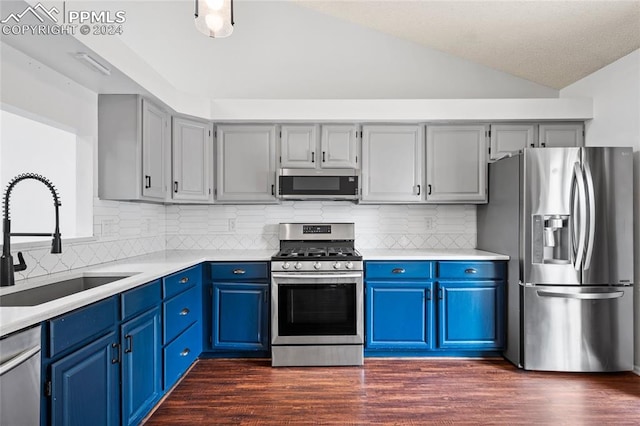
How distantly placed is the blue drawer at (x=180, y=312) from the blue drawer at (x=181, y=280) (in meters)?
0.05

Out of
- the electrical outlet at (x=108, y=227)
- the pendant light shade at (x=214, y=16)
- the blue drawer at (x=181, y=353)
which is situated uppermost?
the pendant light shade at (x=214, y=16)

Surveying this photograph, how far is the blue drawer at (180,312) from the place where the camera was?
8.48ft

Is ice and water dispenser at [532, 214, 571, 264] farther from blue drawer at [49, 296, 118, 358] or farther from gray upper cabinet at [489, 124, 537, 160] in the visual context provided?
blue drawer at [49, 296, 118, 358]

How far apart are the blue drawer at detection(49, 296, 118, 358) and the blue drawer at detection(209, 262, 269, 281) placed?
4.51 ft

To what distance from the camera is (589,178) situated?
298cm

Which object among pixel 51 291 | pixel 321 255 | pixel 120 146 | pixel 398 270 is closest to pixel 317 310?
pixel 321 255

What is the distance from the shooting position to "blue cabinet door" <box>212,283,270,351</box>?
129 inches

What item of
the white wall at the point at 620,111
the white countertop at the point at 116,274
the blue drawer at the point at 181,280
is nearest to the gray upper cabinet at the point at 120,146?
the white countertop at the point at 116,274

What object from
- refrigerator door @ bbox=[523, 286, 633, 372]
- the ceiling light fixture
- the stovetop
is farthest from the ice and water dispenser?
the ceiling light fixture

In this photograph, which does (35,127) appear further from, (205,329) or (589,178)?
(589,178)

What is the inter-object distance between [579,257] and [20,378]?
3426mm

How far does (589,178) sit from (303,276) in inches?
92.0

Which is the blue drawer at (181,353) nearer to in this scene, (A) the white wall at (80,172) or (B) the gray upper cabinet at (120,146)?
(A) the white wall at (80,172)

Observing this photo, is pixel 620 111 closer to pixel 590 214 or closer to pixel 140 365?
pixel 590 214
